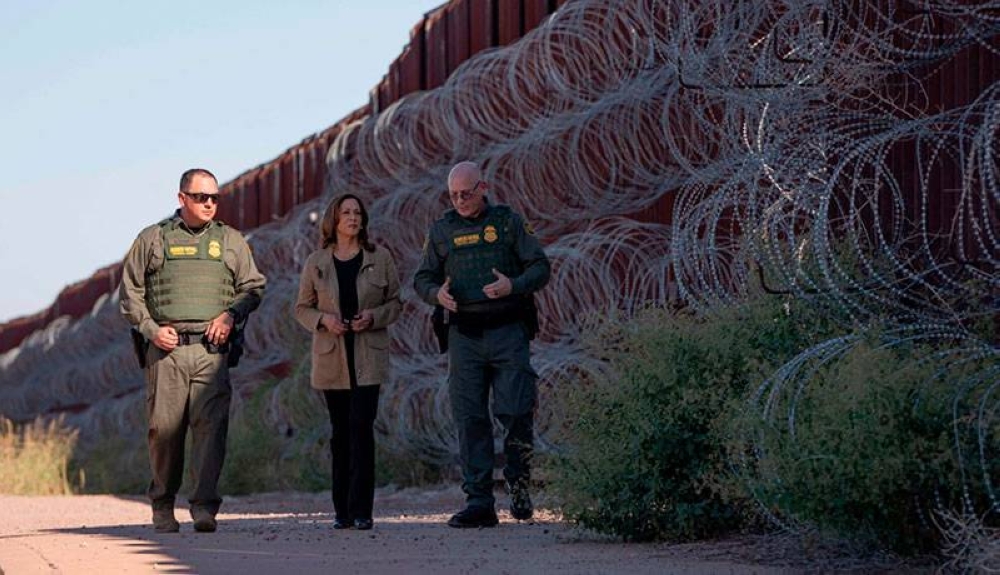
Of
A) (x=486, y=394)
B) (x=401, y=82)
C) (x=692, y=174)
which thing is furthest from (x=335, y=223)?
(x=401, y=82)

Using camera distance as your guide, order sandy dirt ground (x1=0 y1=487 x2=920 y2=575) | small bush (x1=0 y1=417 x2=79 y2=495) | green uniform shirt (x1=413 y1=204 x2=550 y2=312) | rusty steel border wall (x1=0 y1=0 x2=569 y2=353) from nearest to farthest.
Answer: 1. sandy dirt ground (x1=0 y1=487 x2=920 y2=575)
2. green uniform shirt (x1=413 y1=204 x2=550 y2=312)
3. rusty steel border wall (x1=0 y1=0 x2=569 y2=353)
4. small bush (x1=0 y1=417 x2=79 y2=495)

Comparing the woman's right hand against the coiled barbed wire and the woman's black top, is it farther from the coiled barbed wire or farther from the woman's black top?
the coiled barbed wire

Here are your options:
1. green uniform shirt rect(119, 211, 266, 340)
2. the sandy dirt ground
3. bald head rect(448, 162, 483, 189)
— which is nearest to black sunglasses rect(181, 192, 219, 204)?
green uniform shirt rect(119, 211, 266, 340)

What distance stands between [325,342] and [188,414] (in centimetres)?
86

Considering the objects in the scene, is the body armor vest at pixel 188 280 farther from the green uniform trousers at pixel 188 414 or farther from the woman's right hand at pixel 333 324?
the woman's right hand at pixel 333 324

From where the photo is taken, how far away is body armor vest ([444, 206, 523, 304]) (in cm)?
1009

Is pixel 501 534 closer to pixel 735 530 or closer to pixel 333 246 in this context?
pixel 735 530

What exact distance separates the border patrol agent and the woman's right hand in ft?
1.68

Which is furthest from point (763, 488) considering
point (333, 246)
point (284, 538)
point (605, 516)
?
point (333, 246)

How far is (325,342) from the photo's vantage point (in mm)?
10367

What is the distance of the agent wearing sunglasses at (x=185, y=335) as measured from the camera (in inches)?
401

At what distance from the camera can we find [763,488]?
23.7 feet

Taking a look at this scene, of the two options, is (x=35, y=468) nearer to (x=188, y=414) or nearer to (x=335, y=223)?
(x=188, y=414)

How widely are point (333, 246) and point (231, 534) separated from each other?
180cm
